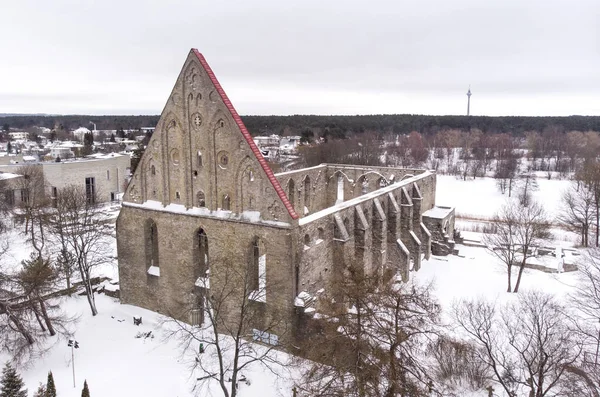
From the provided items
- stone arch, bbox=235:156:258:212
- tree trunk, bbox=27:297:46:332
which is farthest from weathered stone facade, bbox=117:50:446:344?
tree trunk, bbox=27:297:46:332

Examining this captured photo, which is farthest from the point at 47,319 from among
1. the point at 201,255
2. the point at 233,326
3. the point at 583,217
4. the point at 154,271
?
the point at 583,217

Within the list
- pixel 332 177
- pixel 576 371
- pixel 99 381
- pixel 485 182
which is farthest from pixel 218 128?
pixel 485 182

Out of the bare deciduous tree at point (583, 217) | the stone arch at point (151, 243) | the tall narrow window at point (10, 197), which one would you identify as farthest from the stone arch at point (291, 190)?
the tall narrow window at point (10, 197)

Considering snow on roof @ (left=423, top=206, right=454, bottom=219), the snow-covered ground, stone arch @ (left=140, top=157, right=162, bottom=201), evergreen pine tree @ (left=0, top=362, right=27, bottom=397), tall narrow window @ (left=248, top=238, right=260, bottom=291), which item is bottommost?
the snow-covered ground

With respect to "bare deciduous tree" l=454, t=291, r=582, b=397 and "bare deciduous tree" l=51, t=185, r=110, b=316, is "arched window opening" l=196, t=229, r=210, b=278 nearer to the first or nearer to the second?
"bare deciduous tree" l=51, t=185, r=110, b=316

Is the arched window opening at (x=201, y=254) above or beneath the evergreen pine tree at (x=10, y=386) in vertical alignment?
above

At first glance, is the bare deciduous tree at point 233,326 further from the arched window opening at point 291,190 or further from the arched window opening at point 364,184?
the arched window opening at point 364,184
